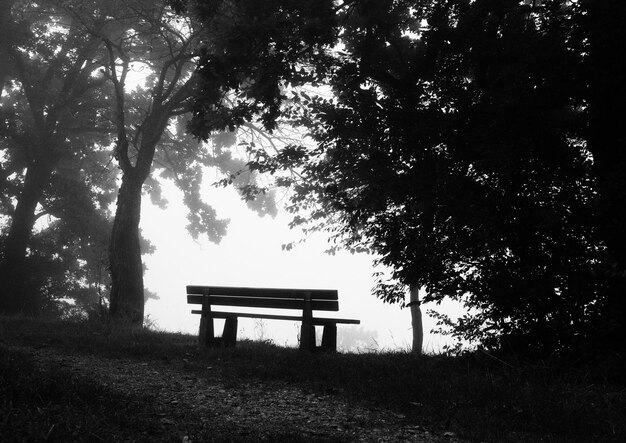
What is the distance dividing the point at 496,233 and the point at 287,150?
187 inches

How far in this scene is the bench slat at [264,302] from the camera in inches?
346

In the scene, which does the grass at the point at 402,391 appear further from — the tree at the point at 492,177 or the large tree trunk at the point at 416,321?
the large tree trunk at the point at 416,321

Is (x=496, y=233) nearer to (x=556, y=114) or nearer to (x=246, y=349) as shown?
(x=556, y=114)

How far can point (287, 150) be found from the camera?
1043 cm

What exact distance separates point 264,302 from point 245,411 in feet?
13.9

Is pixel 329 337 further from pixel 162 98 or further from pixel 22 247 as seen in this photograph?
pixel 22 247

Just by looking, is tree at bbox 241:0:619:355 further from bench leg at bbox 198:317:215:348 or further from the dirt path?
bench leg at bbox 198:317:215:348

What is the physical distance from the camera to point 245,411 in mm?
5184

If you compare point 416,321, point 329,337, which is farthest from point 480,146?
point 416,321

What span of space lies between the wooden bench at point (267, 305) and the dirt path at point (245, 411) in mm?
2183

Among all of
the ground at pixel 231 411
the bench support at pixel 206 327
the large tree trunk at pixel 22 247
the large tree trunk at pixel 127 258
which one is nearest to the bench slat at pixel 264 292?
the bench support at pixel 206 327

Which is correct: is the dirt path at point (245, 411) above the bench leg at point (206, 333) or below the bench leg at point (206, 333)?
below

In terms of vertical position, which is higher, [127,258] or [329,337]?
[127,258]

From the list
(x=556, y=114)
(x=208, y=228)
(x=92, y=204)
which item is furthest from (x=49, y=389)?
(x=208, y=228)
